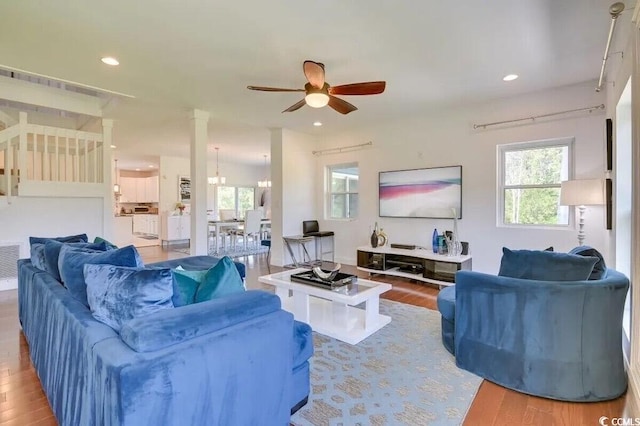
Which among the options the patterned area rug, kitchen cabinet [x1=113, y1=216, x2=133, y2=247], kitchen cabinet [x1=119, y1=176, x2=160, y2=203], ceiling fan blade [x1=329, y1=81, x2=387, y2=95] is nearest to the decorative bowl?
the patterned area rug

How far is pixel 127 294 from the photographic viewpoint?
136 cm

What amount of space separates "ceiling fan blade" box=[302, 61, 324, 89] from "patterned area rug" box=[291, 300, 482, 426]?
2296 mm

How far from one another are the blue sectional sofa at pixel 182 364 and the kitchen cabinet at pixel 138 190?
10.1 meters

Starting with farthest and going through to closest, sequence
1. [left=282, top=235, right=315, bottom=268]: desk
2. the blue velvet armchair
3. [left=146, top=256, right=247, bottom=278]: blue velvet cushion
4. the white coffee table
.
A: 1. [left=282, top=235, right=315, bottom=268]: desk
2. [left=146, top=256, right=247, bottom=278]: blue velvet cushion
3. the white coffee table
4. the blue velvet armchair

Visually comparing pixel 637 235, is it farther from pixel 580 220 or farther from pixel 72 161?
pixel 72 161

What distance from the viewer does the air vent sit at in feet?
14.5

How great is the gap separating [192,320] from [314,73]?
2.35 metres

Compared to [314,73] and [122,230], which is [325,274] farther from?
[122,230]

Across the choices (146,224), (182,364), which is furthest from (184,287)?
(146,224)

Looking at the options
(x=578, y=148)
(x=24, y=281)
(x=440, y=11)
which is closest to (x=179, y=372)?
(x=24, y=281)

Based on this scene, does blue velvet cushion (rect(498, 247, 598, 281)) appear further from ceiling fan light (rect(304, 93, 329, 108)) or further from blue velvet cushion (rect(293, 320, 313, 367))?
ceiling fan light (rect(304, 93, 329, 108))

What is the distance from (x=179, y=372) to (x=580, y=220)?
13.9 ft

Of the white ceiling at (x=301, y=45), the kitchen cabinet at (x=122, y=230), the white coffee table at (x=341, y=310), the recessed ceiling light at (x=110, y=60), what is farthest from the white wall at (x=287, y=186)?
the kitchen cabinet at (x=122, y=230)

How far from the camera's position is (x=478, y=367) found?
7.16ft
